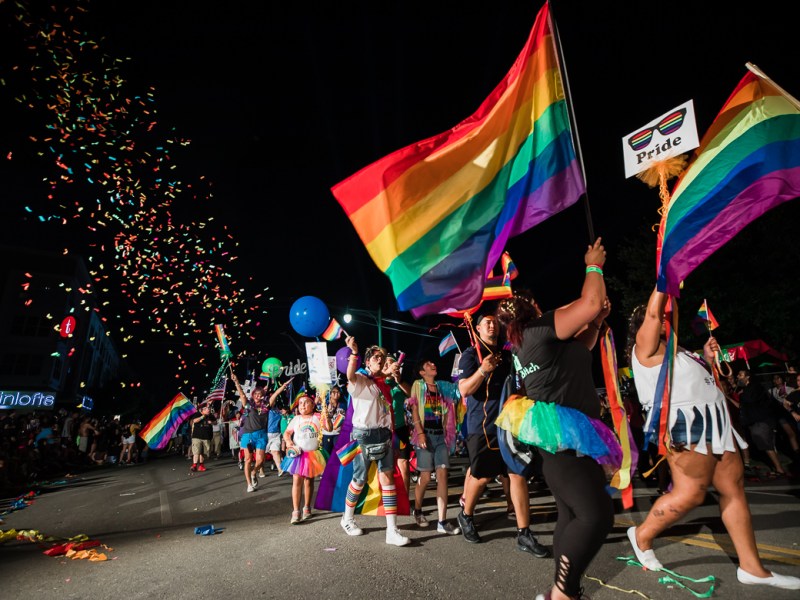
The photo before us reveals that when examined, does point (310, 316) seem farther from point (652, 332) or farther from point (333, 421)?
point (652, 332)

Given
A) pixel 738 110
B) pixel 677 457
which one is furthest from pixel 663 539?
pixel 738 110

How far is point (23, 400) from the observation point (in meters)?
40.8

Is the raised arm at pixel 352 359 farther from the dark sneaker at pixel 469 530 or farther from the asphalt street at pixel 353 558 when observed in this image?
the dark sneaker at pixel 469 530

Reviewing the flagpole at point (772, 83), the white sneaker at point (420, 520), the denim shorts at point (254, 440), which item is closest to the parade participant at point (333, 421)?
the denim shorts at point (254, 440)

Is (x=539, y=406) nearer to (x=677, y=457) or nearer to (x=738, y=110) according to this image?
(x=677, y=457)

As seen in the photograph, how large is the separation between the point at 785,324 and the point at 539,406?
63.5 ft

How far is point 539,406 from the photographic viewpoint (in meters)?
2.93

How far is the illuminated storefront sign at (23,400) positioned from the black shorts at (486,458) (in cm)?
4951

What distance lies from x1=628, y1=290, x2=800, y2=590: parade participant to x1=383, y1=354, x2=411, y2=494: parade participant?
3174mm

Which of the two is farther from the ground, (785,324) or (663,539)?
(785,324)

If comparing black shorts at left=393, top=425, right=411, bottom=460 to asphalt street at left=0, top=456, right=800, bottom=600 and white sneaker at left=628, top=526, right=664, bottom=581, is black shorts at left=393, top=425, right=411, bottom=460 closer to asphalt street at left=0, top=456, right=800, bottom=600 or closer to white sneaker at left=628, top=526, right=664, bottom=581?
asphalt street at left=0, top=456, right=800, bottom=600

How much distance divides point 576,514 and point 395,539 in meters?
2.59

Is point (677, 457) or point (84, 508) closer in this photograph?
point (677, 457)

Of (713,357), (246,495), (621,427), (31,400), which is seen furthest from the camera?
(31,400)
